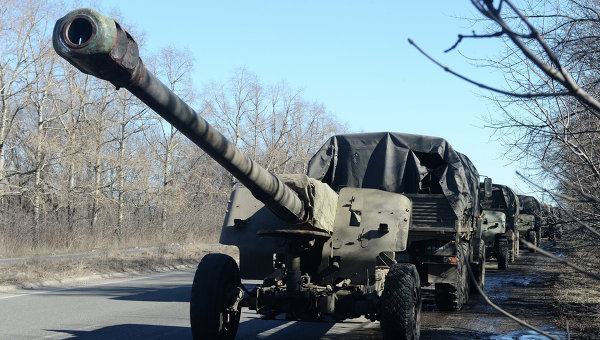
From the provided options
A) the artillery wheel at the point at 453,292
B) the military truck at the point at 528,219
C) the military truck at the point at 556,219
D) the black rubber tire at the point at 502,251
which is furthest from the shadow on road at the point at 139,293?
the military truck at the point at 528,219

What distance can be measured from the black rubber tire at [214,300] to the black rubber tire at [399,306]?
1.70m

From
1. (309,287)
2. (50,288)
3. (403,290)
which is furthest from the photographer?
(50,288)

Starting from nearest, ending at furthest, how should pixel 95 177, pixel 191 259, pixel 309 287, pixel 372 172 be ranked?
pixel 309 287, pixel 372 172, pixel 191 259, pixel 95 177

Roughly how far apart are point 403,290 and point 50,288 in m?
9.81

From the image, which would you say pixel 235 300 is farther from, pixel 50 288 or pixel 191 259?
pixel 191 259

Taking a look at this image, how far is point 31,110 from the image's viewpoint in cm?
3334

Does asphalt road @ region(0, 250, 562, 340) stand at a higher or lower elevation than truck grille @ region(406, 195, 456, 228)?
lower

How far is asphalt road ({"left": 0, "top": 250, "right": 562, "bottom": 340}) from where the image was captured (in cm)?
890

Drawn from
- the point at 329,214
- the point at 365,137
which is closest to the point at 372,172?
the point at 365,137

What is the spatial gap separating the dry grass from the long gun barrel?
9965mm

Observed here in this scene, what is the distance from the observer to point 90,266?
59.6 ft

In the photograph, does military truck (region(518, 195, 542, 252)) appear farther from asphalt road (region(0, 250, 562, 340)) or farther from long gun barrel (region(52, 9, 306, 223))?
long gun barrel (region(52, 9, 306, 223))

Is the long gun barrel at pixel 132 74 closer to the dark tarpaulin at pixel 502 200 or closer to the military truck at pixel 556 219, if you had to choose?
the military truck at pixel 556 219

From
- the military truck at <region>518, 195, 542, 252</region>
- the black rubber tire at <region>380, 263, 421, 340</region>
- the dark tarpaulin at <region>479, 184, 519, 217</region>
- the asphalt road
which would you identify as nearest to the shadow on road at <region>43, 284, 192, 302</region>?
the asphalt road
